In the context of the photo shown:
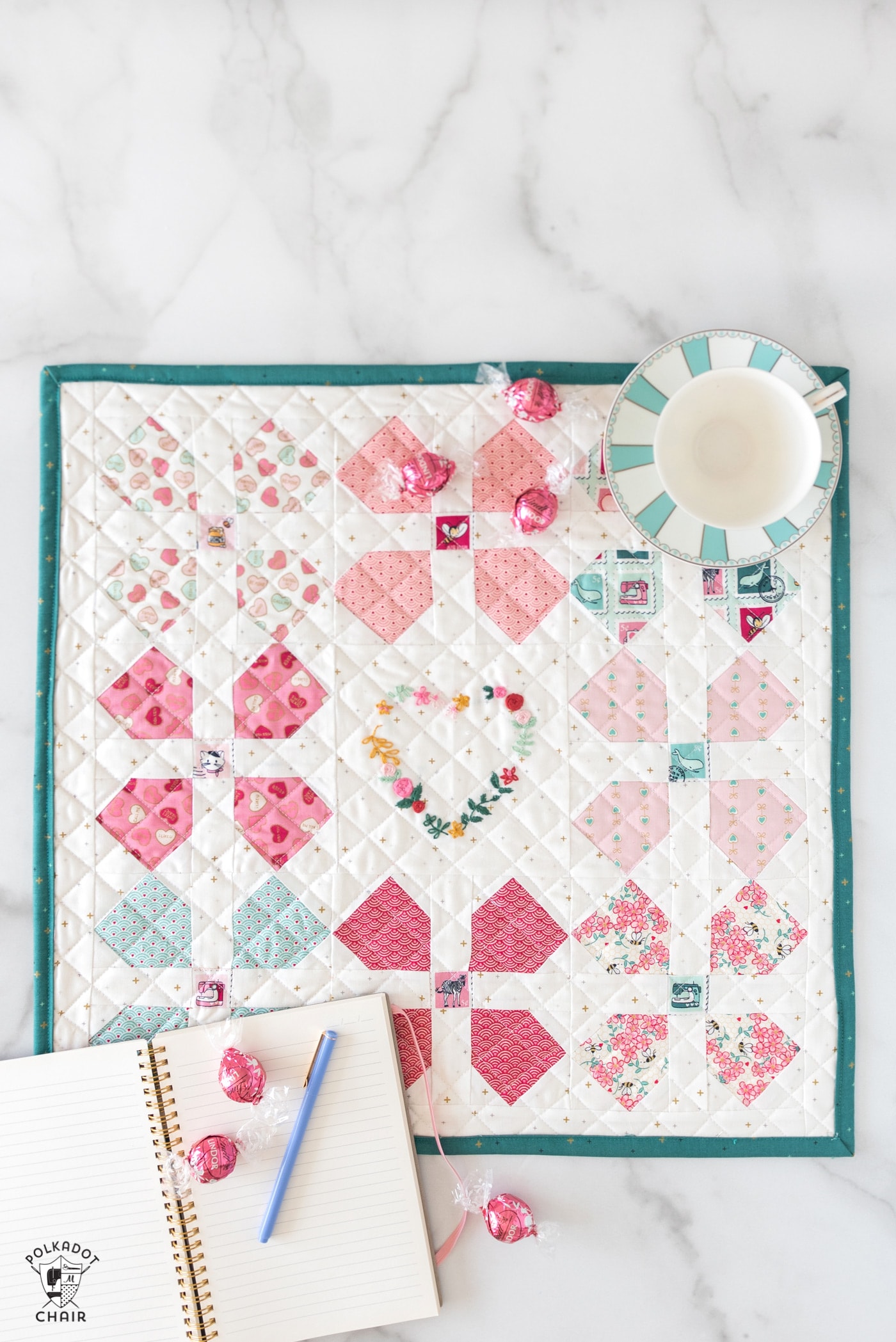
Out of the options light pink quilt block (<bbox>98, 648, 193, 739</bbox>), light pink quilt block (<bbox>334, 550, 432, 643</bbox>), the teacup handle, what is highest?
the teacup handle

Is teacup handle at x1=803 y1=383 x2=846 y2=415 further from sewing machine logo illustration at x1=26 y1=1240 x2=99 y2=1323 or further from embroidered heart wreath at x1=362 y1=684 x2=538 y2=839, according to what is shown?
sewing machine logo illustration at x1=26 y1=1240 x2=99 y2=1323

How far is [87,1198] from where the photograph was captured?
2.69ft

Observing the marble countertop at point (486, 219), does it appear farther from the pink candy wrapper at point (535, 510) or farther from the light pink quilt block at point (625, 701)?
Answer: the light pink quilt block at point (625, 701)

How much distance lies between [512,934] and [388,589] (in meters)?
0.39

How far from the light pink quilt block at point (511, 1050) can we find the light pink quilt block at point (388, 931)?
9 cm

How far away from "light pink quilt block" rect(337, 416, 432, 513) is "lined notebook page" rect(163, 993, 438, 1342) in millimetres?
518

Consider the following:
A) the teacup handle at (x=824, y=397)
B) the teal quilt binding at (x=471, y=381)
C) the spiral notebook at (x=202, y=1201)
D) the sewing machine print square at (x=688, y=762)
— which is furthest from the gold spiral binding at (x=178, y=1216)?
the teacup handle at (x=824, y=397)

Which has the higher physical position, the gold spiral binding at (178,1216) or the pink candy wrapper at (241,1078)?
the pink candy wrapper at (241,1078)

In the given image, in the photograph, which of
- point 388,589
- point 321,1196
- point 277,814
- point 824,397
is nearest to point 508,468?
point 388,589

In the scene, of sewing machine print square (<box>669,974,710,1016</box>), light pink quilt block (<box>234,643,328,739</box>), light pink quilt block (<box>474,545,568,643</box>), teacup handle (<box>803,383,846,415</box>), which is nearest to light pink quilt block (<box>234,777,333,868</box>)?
light pink quilt block (<box>234,643,328,739</box>)

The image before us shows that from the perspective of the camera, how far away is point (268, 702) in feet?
2.76

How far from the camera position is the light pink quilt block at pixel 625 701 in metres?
0.84

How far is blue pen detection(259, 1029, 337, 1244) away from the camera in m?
0.81

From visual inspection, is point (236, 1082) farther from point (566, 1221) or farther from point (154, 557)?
point (154, 557)
